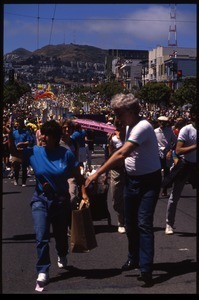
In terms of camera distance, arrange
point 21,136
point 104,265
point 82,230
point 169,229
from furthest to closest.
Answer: point 21,136 → point 169,229 → point 104,265 → point 82,230

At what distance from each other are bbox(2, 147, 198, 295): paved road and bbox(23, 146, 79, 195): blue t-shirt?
96cm

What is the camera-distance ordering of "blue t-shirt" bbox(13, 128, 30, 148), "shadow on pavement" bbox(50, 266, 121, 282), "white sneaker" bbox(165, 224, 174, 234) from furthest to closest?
"blue t-shirt" bbox(13, 128, 30, 148) → "white sneaker" bbox(165, 224, 174, 234) → "shadow on pavement" bbox(50, 266, 121, 282)

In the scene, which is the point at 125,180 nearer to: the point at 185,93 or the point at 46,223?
the point at 46,223

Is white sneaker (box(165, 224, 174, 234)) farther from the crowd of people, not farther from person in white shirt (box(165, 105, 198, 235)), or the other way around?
the crowd of people

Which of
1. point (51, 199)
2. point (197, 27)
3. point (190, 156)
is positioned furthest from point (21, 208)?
point (197, 27)

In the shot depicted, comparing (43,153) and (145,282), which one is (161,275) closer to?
(145,282)

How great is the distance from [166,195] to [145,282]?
8195 millimetres

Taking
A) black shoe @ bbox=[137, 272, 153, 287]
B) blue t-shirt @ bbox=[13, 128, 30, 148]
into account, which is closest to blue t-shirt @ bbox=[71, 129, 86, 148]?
blue t-shirt @ bbox=[13, 128, 30, 148]

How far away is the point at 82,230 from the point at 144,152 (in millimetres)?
1043

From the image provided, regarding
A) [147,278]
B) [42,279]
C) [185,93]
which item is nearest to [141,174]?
[147,278]

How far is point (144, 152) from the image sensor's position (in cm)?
665

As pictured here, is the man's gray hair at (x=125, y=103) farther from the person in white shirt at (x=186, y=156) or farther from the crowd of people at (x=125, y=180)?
the person in white shirt at (x=186, y=156)

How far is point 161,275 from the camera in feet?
22.9

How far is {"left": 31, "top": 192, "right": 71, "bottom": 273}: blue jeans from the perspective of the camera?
6.64m
